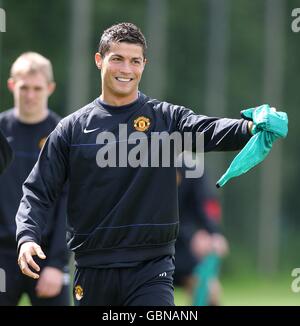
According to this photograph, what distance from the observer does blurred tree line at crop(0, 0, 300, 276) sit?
2509 centimetres

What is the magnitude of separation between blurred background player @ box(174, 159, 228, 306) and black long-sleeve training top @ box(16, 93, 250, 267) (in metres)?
4.30

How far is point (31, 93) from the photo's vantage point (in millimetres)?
8234

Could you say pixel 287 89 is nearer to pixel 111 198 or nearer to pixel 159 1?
pixel 159 1

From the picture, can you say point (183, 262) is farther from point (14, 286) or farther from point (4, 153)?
point (4, 153)

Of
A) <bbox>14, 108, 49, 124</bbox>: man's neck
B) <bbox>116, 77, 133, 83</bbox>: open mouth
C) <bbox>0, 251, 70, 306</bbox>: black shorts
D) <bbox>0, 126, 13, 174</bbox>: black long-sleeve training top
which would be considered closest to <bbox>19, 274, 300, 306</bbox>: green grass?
<bbox>0, 251, 70, 306</bbox>: black shorts

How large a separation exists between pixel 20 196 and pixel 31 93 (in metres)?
0.85

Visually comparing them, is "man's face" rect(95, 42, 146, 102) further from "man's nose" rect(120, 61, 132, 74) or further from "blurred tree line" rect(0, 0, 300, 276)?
"blurred tree line" rect(0, 0, 300, 276)

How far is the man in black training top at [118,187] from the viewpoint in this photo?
6438 mm

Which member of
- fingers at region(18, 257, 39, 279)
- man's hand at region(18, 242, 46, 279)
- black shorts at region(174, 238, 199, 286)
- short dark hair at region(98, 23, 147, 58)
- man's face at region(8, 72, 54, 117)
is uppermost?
short dark hair at region(98, 23, 147, 58)

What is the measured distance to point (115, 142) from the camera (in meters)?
6.53

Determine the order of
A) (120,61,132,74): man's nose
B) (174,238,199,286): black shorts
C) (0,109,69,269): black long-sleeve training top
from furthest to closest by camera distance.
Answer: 1. (174,238,199,286): black shorts
2. (0,109,69,269): black long-sleeve training top
3. (120,61,132,74): man's nose

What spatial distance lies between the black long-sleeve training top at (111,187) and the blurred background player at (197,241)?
4300 millimetres

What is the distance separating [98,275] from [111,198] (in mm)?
502
